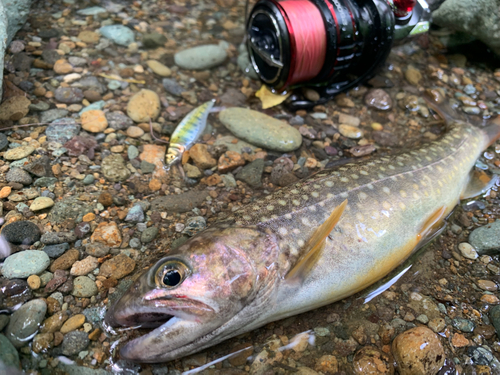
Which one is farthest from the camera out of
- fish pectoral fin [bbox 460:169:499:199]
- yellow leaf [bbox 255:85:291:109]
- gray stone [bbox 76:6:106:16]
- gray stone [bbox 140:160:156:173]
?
gray stone [bbox 76:6:106:16]

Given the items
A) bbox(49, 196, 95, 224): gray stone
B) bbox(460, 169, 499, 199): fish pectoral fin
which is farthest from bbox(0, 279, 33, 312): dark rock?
bbox(460, 169, 499, 199): fish pectoral fin

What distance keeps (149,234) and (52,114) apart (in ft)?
5.64

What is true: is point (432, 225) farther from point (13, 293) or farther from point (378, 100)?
point (13, 293)

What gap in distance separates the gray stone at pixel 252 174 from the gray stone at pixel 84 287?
1.56 m

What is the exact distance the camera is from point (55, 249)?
296cm

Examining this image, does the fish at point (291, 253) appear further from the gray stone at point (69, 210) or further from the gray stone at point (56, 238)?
the gray stone at point (69, 210)

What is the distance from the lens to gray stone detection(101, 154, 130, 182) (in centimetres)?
353

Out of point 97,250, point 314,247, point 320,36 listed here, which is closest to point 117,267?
point 97,250

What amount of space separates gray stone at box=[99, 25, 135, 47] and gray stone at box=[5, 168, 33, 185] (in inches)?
89.6

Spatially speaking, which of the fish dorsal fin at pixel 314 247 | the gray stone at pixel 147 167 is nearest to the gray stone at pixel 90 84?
the gray stone at pixel 147 167

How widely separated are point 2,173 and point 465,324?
3781mm

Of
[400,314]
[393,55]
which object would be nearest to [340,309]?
[400,314]

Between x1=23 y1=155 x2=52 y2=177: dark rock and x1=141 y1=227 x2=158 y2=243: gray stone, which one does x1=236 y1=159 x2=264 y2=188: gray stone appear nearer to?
x1=141 y1=227 x2=158 y2=243: gray stone

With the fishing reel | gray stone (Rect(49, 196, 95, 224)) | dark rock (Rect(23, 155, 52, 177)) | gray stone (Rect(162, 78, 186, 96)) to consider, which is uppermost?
the fishing reel
